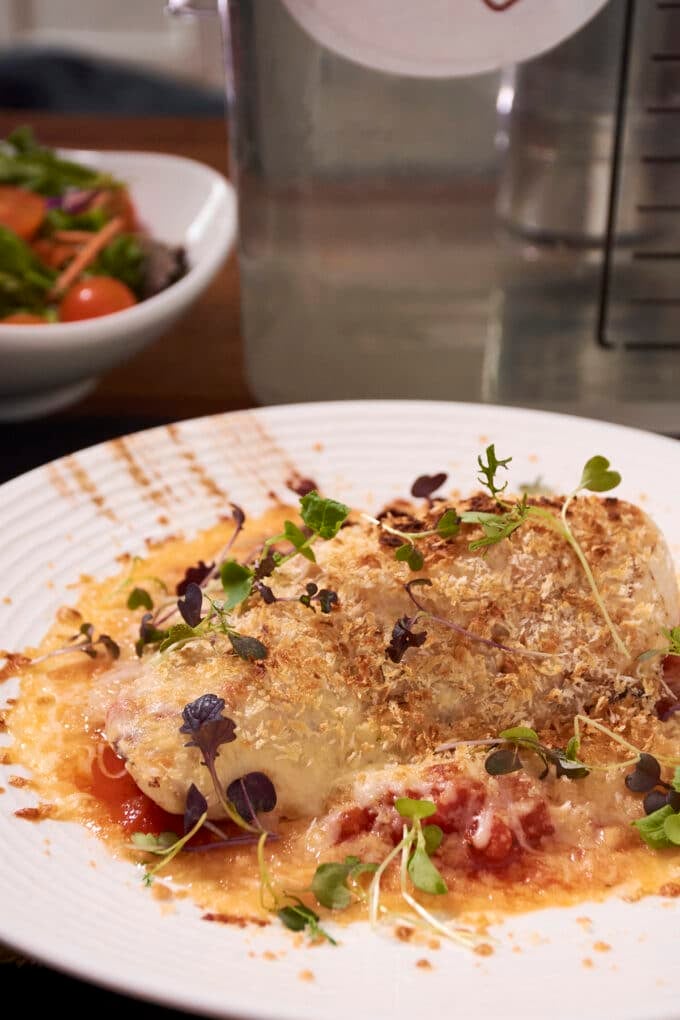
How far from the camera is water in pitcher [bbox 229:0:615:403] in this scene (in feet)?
8.00

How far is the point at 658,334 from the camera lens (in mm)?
2699

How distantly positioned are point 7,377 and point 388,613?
3.92 ft

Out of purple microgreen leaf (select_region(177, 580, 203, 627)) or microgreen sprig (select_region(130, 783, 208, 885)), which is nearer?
microgreen sprig (select_region(130, 783, 208, 885))

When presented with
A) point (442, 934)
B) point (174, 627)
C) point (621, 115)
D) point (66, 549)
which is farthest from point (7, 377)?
point (442, 934)

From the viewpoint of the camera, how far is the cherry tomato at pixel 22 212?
305 centimetres

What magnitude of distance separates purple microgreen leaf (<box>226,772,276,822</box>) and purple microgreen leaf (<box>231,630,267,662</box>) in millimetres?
149

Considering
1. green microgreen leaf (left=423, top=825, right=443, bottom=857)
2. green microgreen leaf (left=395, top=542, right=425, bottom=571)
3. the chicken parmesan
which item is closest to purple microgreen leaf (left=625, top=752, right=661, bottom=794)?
the chicken parmesan

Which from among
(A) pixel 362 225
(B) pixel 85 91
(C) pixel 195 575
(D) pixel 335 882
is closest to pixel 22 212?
(A) pixel 362 225

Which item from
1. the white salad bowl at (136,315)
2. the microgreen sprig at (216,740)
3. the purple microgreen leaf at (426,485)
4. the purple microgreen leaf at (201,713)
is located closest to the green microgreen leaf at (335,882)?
the microgreen sprig at (216,740)

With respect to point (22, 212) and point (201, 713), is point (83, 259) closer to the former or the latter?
point (22, 212)

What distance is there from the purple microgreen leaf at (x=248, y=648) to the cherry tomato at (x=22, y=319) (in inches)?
56.0

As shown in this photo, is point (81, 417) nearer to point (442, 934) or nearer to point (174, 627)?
point (174, 627)

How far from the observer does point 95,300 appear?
2.76 m

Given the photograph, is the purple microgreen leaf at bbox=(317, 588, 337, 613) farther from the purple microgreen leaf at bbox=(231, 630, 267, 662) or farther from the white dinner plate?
the white dinner plate
